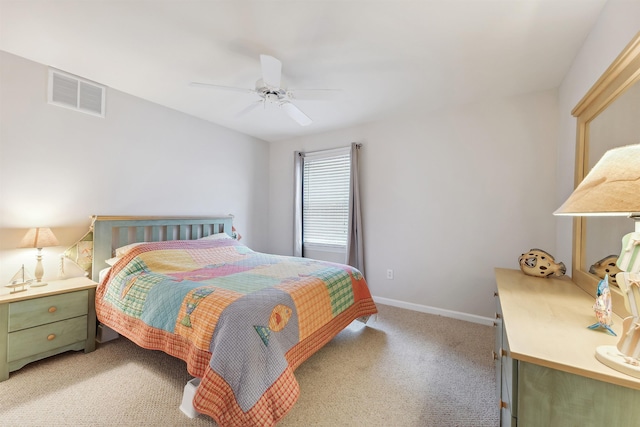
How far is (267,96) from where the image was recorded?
2.16 metres

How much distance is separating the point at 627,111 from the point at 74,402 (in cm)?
340

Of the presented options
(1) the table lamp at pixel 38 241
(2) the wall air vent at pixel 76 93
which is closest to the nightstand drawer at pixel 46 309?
(1) the table lamp at pixel 38 241

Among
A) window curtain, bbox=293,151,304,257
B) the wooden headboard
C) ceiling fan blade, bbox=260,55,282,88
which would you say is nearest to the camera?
ceiling fan blade, bbox=260,55,282,88

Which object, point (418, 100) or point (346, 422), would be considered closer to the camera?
point (346, 422)

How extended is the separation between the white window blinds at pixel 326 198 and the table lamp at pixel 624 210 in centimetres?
289

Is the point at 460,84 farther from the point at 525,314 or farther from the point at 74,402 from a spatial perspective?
the point at 74,402

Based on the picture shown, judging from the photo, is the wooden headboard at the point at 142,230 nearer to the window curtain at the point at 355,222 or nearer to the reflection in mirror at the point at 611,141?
the window curtain at the point at 355,222

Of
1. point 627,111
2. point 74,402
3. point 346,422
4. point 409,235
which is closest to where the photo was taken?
point 627,111

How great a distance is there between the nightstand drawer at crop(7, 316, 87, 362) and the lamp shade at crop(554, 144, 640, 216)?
316cm

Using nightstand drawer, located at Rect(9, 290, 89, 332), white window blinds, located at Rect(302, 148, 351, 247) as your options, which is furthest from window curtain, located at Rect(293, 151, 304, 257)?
nightstand drawer, located at Rect(9, 290, 89, 332)

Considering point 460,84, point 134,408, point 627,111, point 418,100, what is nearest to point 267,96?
point 418,100

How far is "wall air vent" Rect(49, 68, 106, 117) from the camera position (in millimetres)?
2209

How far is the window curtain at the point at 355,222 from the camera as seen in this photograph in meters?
3.39

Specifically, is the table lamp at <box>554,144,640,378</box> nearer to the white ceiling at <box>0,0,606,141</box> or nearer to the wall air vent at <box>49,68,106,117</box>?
the white ceiling at <box>0,0,606,141</box>
